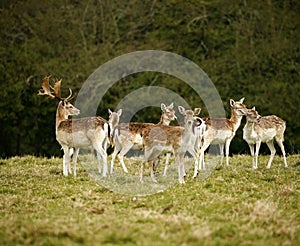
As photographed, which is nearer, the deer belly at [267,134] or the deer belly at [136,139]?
the deer belly at [136,139]

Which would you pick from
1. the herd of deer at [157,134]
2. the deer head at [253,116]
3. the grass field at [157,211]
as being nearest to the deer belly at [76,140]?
the herd of deer at [157,134]

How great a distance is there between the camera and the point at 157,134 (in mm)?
11914

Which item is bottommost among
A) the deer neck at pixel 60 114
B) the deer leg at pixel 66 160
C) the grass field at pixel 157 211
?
the grass field at pixel 157 211

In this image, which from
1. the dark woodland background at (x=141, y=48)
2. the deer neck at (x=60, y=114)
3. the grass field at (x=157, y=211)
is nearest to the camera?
the grass field at (x=157, y=211)

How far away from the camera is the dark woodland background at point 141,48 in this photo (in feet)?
87.7

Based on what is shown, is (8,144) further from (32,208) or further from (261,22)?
(32,208)

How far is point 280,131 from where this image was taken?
14.4 metres

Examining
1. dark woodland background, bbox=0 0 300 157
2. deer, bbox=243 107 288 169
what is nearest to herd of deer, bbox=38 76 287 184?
deer, bbox=243 107 288 169

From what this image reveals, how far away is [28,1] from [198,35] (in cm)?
920

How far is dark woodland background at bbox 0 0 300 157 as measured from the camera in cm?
2672

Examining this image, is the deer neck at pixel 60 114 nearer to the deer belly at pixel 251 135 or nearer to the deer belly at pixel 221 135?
the deer belly at pixel 221 135

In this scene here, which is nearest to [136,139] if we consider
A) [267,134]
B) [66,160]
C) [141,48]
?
[66,160]

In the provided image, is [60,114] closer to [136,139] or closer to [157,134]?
[136,139]

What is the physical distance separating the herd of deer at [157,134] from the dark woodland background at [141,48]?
12.1 meters
